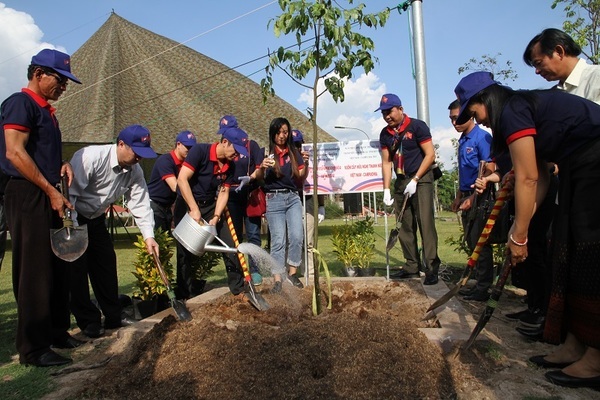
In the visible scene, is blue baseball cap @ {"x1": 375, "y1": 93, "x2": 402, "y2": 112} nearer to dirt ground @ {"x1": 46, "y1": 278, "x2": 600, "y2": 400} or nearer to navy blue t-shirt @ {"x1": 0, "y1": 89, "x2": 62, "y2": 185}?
dirt ground @ {"x1": 46, "y1": 278, "x2": 600, "y2": 400}

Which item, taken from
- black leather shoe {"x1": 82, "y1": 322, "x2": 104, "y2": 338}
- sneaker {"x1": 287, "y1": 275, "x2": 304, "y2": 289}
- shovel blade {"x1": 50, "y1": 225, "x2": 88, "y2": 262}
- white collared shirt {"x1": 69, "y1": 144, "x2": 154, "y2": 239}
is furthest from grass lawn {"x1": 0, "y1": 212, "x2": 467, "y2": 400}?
sneaker {"x1": 287, "y1": 275, "x2": 304, "y2": 289}

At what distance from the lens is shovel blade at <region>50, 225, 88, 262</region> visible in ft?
11.6

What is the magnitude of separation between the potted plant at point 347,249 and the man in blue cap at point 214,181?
1938mm

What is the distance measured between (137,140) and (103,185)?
0.55 metres

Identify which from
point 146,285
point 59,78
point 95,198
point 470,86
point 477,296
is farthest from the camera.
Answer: point 477,296

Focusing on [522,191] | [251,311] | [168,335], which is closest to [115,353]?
[168,335]

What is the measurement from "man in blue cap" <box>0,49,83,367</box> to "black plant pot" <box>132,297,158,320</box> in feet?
4.03

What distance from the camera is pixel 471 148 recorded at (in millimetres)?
5238

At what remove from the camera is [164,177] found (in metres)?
5.56

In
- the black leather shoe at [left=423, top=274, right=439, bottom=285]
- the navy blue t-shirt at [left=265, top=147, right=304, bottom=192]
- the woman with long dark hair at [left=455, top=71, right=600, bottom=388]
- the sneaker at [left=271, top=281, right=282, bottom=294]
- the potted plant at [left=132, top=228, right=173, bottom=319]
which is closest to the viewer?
the woman with long dark hair at [left=455, top=71, right=600, bottom=388]

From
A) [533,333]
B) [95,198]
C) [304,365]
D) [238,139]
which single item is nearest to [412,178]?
[238,139]

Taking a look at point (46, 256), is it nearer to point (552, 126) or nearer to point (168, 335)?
point (168, 335)

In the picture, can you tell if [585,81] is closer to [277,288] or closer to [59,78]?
[277,288]

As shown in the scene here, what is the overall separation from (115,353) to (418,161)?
370cm
